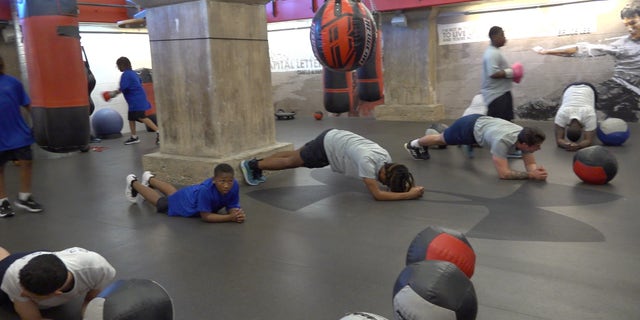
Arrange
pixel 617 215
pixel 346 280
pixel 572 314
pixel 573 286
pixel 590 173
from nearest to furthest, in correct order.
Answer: pixel 572 314
pixel 573 286
pixel 346 280
pixel 617 215
pixel 590 173

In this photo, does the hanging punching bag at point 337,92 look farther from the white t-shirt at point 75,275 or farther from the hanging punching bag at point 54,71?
the white t-shirt at point 75,275

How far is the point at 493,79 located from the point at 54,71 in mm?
4418

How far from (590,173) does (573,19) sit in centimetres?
516

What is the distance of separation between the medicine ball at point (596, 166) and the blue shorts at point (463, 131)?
1045 millimetres

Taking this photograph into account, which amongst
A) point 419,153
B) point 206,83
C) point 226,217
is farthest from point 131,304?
point 419,153

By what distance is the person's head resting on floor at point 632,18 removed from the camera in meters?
7.84

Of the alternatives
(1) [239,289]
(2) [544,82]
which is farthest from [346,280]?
(2) [544,82]

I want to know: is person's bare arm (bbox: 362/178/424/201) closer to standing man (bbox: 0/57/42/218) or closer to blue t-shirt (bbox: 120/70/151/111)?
standing man (bbox: 0/57/42/218)

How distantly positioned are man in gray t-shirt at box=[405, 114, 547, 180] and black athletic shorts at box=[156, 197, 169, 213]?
9.62 feet

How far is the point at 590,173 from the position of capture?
14.4 feet

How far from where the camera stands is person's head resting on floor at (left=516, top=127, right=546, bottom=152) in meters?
4.39

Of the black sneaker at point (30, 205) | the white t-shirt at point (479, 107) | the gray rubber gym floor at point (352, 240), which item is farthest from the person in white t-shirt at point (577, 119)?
the black sneaker at point (30, 205)

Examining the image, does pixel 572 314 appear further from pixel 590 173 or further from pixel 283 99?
pixel 283 99

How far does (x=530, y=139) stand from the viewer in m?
4.42
